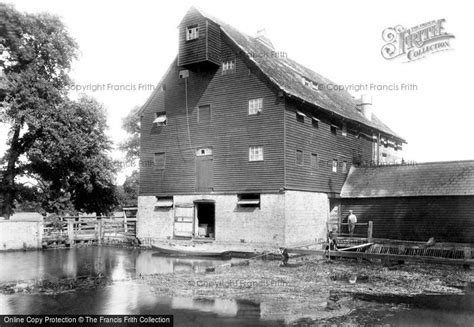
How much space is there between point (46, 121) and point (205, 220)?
1558 cm

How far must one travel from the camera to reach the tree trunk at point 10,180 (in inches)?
1460

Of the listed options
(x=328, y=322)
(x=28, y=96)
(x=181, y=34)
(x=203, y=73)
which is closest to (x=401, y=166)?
(x=203, y=73)

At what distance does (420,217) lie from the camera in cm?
2772

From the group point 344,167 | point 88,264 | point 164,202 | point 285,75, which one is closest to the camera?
point 88,264

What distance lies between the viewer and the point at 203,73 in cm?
3000

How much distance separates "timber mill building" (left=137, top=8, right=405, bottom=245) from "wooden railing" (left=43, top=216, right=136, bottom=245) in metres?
1.87

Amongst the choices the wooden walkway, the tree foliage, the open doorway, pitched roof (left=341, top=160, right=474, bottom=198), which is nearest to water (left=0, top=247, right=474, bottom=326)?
the wooden walkway

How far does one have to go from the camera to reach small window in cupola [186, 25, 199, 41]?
2920 cm

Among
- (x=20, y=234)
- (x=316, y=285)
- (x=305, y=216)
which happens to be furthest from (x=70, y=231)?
(x=316, y=285)

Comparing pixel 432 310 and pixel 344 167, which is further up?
pixel 344 167

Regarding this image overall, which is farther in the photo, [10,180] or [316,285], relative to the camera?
[10,180]

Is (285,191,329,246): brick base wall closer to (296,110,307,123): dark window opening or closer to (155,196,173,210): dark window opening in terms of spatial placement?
(296,110,307,123): dark window opening

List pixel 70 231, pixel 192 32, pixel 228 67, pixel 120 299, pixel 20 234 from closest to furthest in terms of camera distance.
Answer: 1. pixel 120 299
2. pixel 20 234
3. pixel 228 67
4. pixel 192 32
5. pixel 70 231

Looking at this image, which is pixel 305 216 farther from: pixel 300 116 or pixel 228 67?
pixel 228 67
